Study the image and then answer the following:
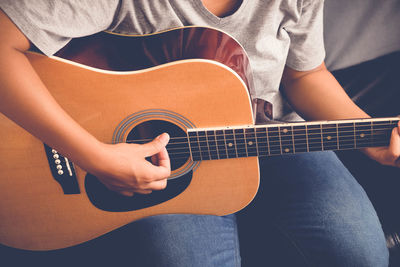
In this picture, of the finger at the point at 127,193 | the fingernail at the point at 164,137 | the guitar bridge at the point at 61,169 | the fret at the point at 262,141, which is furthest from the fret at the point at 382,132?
the guitar bridge at the point at 61,169

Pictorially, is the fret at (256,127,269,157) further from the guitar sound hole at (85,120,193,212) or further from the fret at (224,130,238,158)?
the guitar sound hole at (85,120,193,212)

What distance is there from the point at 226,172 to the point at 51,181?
0.44 meters

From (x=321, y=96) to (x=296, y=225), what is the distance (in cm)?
41

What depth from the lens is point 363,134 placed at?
635 millimetres

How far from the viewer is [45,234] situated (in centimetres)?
70

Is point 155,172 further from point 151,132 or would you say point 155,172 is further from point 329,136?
point 329,136

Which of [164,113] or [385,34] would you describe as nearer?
[164,113]

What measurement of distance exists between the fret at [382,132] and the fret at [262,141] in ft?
0.87

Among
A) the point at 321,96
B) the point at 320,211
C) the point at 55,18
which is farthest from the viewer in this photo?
the point at 321,96

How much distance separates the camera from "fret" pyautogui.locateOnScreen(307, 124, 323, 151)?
0.62 m

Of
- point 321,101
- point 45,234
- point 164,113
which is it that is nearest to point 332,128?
point 321,101

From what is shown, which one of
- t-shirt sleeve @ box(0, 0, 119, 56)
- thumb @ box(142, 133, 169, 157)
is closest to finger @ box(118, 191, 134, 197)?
thumb @ box(142, 133, 169, 157)

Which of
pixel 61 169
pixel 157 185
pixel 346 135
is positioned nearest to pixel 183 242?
pixel 157 185

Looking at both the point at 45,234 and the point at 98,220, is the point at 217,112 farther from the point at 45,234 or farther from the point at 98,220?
the point at 45,234
